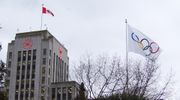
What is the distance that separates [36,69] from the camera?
367 feet

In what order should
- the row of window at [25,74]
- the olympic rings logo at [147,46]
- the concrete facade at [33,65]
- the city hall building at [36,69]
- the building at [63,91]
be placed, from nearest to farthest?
the olympic rings logo at [147,46], the building at [63,91], the city hall building at [36,69], the concrete facade at [33,65], the row of window at [25,74]

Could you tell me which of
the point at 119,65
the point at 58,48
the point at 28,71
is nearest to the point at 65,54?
the point at 58,48

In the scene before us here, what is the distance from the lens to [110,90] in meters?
36.0

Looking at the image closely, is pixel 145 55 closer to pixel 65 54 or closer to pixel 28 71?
pixel 28 71

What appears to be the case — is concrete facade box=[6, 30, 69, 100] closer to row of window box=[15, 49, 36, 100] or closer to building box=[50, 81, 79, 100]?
row of window box=[15, 49, 36, 100]

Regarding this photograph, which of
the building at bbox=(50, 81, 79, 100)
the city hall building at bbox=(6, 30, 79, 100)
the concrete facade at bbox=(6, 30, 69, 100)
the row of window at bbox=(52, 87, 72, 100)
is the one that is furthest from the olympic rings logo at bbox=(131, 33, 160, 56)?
the concrete facade at bbox=(6, 30, 69, 100)

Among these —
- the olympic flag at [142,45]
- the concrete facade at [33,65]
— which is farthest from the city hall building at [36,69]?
the olympic flag at [142,45]

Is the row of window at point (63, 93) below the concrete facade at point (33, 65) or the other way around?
below

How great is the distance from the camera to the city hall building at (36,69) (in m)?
109

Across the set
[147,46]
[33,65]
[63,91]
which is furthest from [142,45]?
[33,65]

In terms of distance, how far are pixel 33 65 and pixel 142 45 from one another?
8018 cm

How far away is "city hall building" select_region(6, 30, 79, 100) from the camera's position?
357ft

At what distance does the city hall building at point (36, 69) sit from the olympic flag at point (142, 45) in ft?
234

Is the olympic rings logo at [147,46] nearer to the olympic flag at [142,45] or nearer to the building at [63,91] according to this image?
the olympic flag at [142,45]
